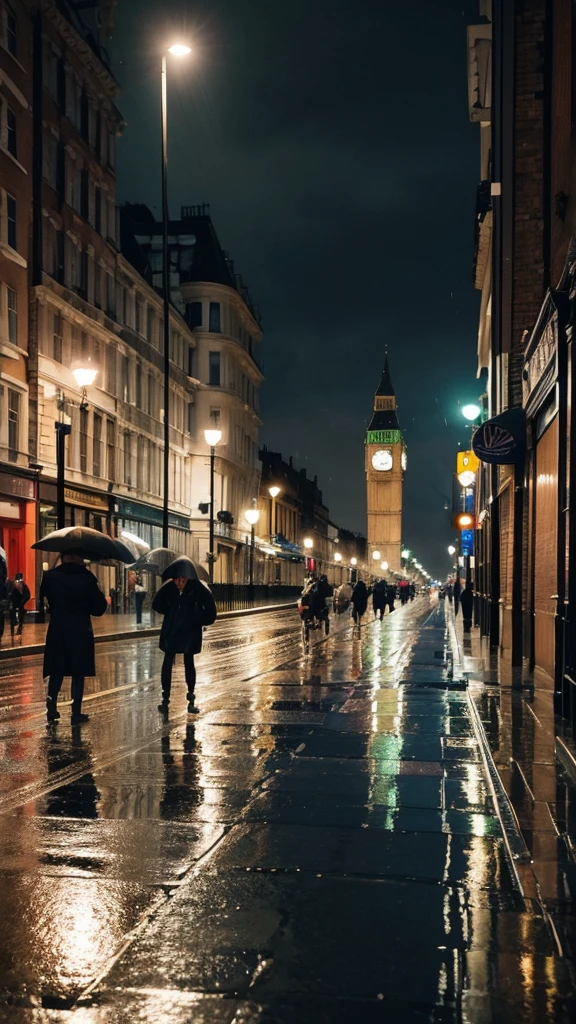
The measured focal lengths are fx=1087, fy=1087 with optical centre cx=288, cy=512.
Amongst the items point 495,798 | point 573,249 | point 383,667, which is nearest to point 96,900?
point 495,798

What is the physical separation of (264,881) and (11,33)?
1444 inches

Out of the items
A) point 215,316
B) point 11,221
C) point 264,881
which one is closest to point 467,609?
point 11,221

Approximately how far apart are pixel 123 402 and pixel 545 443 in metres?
34.8

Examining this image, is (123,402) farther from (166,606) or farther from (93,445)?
(166,606)

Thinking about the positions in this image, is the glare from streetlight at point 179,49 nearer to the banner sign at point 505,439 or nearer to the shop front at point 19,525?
the shop front at point 19,525

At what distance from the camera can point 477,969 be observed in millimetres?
4273

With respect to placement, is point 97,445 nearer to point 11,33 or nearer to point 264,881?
point 11,33

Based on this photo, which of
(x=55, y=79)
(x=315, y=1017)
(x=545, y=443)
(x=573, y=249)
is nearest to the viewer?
(x=315, y=1017)

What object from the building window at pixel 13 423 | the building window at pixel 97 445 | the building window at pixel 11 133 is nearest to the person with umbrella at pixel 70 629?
the building window at pixel 13 423

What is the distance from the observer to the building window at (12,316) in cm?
3634

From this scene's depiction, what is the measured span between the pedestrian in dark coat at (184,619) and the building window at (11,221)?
26309 mm

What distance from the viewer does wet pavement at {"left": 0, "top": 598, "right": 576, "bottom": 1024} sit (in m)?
3.99

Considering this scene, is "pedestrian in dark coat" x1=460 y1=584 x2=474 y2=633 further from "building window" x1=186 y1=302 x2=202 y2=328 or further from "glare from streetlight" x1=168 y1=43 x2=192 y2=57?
"building window" x1=186 y1=302 x2=202 y2=328

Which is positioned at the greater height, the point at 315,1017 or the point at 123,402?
the point at 123,402
